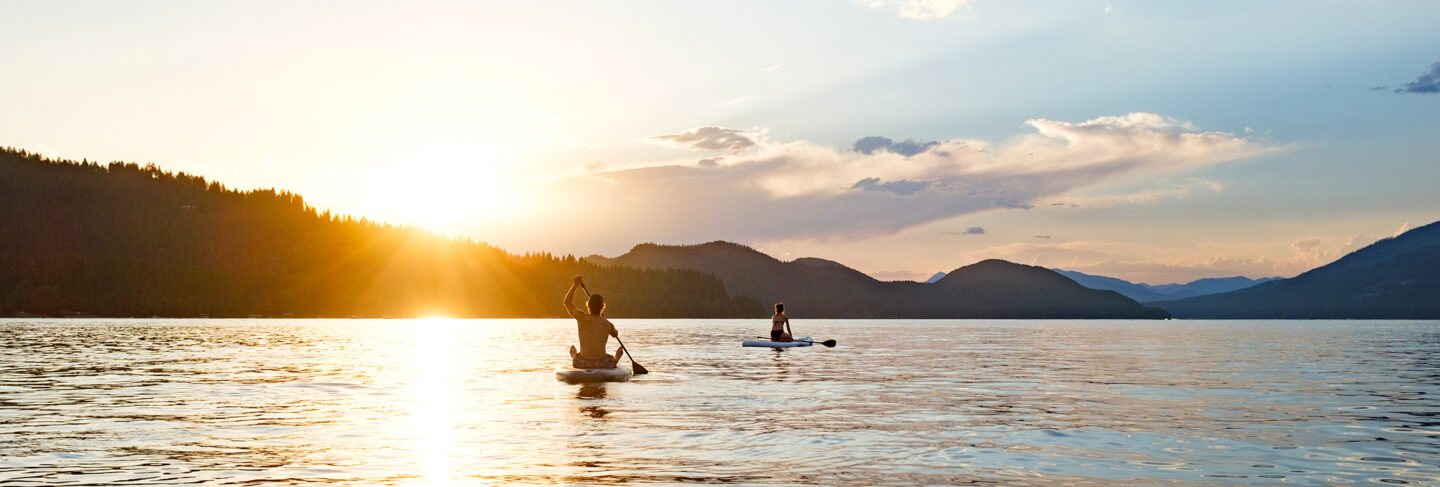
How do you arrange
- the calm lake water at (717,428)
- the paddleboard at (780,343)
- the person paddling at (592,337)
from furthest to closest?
the paddleboard at (780,343), the person paddling at (592,337), the calm lake water at (717,428)

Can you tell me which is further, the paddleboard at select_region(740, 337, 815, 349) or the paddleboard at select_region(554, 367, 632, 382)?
the paddleboard at select_region(740, 337, 815, 349)

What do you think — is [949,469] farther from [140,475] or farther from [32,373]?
[32,373]

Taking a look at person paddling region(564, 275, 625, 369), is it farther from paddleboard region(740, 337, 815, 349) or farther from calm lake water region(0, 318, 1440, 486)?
paddleboard region(740, 337, 815, 349)

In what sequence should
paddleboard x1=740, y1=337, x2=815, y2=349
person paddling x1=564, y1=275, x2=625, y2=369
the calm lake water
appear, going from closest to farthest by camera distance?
the calm lake water → person paddling x1=564, y1=275, x2=625, y2=369 → paddleboard x1=740, y1=337, x2=815, y2=349

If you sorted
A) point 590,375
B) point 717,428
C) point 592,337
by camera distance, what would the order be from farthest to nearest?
point 592,337 < point 590,375 < point 717,428

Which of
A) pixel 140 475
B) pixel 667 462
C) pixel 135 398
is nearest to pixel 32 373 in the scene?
pixel 135 398

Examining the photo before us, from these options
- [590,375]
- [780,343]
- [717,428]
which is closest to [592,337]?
[590,375]

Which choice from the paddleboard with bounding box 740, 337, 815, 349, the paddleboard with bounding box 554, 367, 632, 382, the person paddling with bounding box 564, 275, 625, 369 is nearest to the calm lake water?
the paddleboard with bounding box 554, 367, 632, 382

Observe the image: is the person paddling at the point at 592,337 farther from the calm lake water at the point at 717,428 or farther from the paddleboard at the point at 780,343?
the paddleboard at the point at 780,343

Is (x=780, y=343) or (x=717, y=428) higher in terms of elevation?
(x=780, y=343)

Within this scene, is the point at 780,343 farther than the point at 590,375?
Yes

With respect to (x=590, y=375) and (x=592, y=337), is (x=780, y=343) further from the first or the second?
(x=590, y=375)

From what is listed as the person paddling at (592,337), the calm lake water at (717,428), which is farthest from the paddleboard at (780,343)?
the person paddling at (592,337)

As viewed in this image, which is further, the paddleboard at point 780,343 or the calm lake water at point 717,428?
the paddleboard at point 780,343
